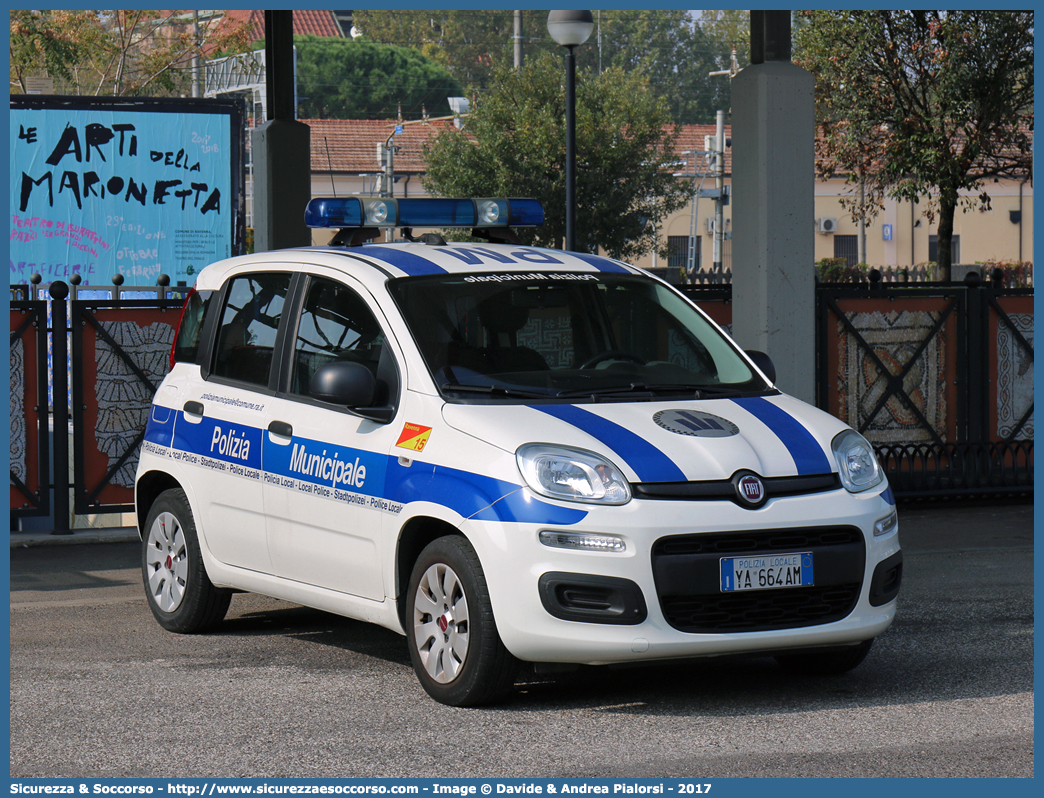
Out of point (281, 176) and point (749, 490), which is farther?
point (281, 176)

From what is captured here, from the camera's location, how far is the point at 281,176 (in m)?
13.4

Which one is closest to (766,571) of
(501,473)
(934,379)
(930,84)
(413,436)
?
(501,473)

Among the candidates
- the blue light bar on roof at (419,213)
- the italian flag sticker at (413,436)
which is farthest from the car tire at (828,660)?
the blue light bar on roof at (419,213)

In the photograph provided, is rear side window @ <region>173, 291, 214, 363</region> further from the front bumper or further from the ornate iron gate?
the ornate iron gate

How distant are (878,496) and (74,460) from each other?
636 cm

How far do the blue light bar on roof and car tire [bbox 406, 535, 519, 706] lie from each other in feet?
8.20

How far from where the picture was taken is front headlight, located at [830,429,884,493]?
5.98 metres

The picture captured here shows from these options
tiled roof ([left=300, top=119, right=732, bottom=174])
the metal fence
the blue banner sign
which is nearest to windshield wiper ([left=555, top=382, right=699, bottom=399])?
the metal fence

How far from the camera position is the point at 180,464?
24.1 ft

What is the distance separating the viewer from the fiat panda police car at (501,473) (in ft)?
18.3

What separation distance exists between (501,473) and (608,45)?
9925 centimetres

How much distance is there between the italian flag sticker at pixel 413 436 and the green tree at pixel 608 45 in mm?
95381

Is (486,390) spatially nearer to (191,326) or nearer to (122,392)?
(191,326)

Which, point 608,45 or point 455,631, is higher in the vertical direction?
point 608,45
